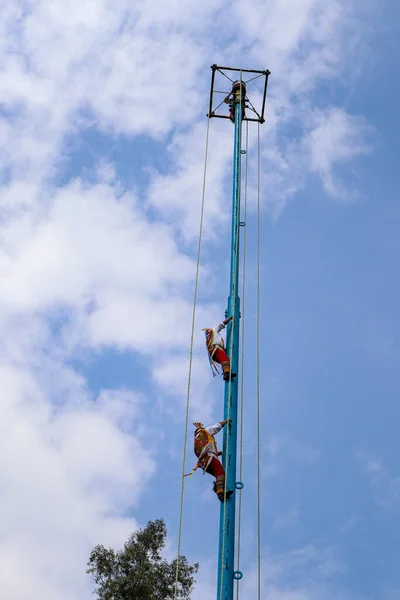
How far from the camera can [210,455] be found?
31.4 ft

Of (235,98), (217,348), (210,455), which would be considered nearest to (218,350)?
(217,348)

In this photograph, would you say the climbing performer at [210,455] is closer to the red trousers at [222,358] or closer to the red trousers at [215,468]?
the red trousers at [215,468]

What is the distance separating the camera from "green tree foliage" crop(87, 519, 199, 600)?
18.4m

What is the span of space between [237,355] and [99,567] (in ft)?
35.1

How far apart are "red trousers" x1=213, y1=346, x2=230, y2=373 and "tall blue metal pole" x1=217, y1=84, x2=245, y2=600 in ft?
0.28

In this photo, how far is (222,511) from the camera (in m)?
9.22

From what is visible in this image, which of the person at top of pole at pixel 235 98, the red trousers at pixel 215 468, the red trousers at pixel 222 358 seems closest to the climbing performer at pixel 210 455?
the red trousers at pixel 215 468

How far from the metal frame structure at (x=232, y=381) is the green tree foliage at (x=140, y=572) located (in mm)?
10189

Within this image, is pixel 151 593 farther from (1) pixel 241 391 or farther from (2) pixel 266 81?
(2) pixel 266 81

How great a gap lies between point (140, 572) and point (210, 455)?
34.2ft

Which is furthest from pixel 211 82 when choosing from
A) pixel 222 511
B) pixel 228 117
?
pixel 222 511

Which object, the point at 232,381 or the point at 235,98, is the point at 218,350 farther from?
the point at 235,98

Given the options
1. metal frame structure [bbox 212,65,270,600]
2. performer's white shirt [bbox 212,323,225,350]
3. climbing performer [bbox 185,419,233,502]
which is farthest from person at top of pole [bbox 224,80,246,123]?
climbing performer [bbox 185,419,233,502]

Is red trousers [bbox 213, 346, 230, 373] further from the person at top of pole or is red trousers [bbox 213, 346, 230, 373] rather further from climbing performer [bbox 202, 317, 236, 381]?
the person at top of pole
